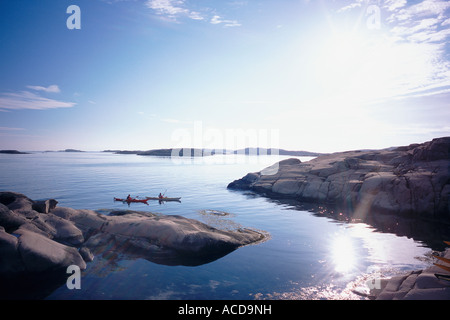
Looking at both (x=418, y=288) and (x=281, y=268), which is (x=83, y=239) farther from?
(x=418, y=288)

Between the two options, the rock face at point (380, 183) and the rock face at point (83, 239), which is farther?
the rock face at point (380, 183)

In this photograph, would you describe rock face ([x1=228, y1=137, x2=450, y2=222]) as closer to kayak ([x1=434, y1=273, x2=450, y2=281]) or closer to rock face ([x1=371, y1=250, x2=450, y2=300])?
rock face ([x1=371, y1=250, x2=450, y2=300])

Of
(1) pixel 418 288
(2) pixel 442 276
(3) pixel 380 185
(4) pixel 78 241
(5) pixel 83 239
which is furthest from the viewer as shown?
(3) pixel 380 185

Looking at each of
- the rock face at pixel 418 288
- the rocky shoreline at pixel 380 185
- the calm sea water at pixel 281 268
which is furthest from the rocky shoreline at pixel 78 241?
the rocky shoreline at pixel 380 185

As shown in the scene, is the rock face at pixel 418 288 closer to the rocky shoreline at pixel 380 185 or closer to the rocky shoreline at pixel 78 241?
the rocky shoreline at pixel 78 241

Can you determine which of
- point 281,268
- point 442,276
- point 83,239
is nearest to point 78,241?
point 83,239
